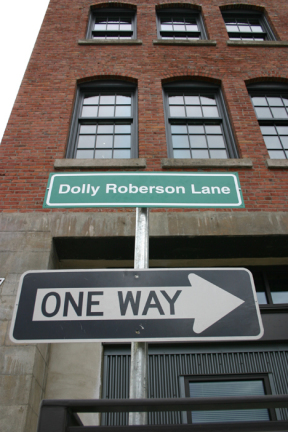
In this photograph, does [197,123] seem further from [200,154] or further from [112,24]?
[112,24]

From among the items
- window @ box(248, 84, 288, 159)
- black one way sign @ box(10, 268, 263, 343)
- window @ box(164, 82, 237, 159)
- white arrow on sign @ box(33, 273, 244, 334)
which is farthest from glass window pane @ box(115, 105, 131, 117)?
white arrow on sign @ box(33, 273, 244, 334)

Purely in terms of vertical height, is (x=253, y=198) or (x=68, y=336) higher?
(x=253, y=198)

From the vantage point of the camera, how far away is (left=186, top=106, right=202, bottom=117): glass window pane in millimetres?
6945

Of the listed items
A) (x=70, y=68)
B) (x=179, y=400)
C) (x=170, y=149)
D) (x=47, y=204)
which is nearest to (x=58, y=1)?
(x=70, y=68)

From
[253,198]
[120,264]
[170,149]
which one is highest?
[170,149]

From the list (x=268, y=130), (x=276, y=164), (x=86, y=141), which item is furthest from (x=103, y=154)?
(x=268, y=130)

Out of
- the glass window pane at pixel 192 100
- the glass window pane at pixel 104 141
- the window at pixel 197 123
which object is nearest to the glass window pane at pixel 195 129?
the window at pixel 197 123

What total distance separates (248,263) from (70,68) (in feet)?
17.9

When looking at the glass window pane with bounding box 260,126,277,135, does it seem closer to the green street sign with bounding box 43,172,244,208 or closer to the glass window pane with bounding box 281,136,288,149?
the glass window pane with bounding box 281,136,288,149

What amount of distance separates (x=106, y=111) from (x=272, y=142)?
11.1ft

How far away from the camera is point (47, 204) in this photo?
9.35 feet

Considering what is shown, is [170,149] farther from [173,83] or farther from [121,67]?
[121,67]

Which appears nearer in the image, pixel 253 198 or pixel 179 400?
pixel 179 400

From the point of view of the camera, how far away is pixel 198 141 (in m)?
6.48
